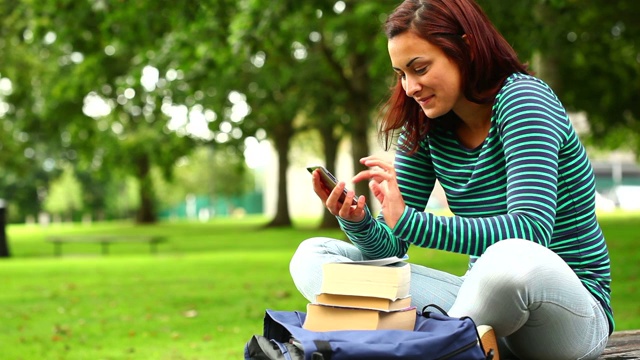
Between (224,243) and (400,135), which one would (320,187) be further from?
(224,243)

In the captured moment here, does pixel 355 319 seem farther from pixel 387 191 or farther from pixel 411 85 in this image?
pixel 411 85

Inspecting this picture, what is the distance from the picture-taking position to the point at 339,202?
3.23 m

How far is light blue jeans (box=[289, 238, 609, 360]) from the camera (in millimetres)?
2932

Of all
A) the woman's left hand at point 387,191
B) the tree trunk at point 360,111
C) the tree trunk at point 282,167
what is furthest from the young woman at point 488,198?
the tree trunk at point 282,167

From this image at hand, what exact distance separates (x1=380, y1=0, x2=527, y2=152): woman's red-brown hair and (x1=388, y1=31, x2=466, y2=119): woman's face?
0.9 inches

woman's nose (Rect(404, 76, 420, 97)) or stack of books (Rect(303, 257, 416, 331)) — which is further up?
woman's nose (Rect(404, 76, 420, 97))

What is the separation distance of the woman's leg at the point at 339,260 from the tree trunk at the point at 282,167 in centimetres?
2796

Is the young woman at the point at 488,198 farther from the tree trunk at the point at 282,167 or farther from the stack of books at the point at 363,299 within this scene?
the tree trunk at the point at 282,167

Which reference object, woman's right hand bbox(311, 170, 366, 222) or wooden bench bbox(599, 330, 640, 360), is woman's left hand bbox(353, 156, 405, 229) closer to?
woman's right hand bbox(311, 170, 366, 222)

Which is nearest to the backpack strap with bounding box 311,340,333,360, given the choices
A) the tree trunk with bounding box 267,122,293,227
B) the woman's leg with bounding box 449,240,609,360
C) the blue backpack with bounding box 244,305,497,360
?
the blue backpack with bounding box 244,305,497,360

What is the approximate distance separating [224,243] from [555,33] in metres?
11.4

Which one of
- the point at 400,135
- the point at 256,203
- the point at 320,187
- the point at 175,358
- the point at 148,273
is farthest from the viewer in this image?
the point at 256,203

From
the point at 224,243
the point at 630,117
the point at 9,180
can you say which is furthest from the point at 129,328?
the point at 9,180

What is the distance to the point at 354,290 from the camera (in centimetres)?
293
